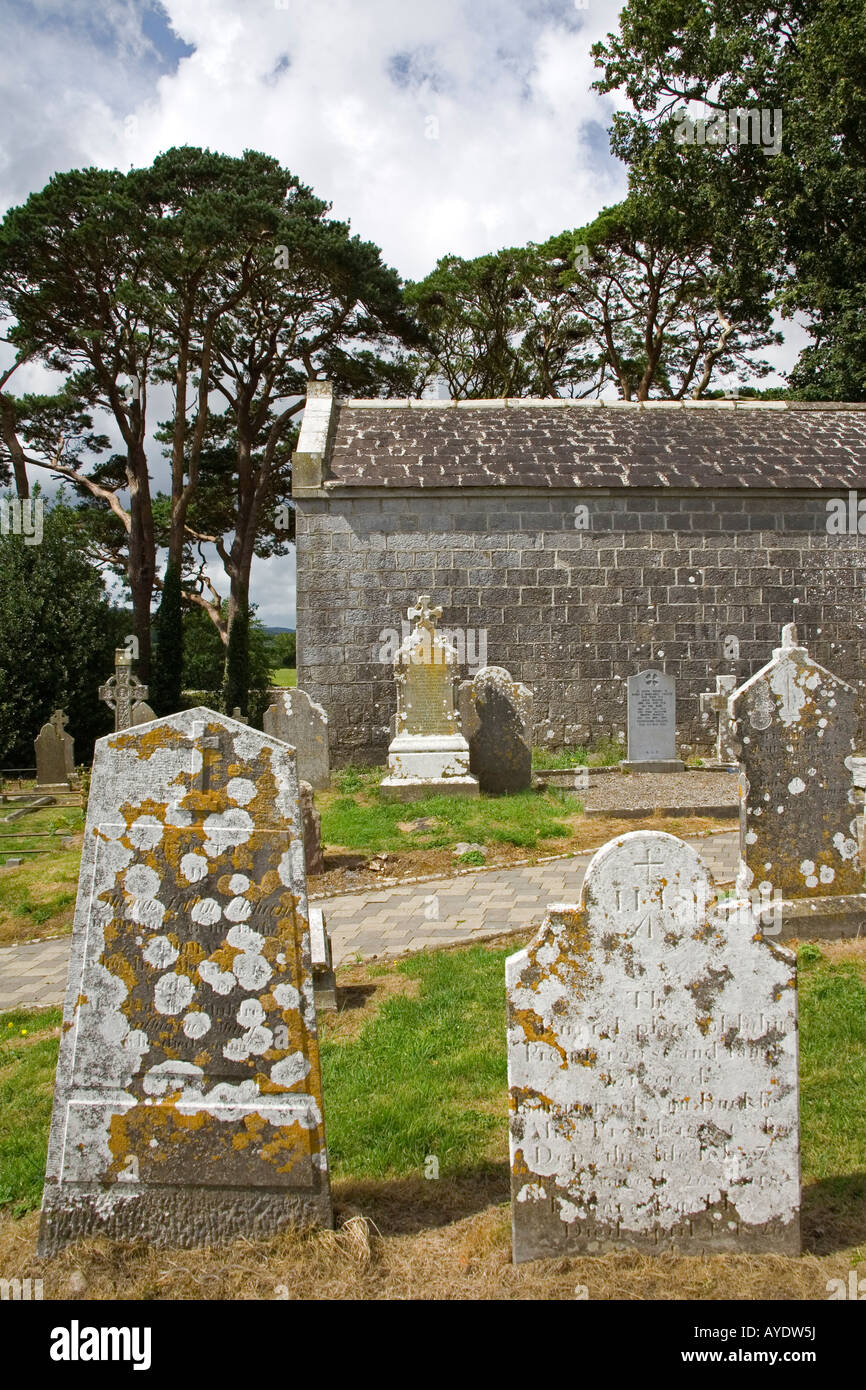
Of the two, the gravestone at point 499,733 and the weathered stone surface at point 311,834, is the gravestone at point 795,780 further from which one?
the gravestone at point 499,733

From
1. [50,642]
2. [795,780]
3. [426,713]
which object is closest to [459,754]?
[426,713]

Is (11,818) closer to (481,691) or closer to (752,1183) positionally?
(481,691)

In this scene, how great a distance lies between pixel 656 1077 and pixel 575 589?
11269 mm

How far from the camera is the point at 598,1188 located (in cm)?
265

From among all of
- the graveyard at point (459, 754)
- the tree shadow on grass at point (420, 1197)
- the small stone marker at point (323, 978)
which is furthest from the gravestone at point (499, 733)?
the tree shadow on grass at point (420, 1197)

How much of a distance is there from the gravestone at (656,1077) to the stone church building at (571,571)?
1062cm

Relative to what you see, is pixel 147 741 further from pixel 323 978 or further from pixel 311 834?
pixel 311 834

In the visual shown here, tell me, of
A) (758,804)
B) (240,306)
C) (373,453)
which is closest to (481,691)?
(373,453)

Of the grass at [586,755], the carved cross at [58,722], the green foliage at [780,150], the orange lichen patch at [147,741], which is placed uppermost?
the green foliage at [780,150]

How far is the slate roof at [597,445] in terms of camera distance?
13570mm

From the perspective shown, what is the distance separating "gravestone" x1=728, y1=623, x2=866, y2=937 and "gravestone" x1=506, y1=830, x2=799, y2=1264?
304 centimetres

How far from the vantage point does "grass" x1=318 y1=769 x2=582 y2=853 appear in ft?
27.7

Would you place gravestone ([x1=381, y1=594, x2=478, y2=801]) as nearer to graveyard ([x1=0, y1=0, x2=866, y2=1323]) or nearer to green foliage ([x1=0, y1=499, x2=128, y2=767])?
graveyard ([x1=0, y1=0, x2=866, y2=1323])

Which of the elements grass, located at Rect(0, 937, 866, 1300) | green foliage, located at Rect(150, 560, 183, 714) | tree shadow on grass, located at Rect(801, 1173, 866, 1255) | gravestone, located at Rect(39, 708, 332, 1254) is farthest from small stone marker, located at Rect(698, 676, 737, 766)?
green foliage, located at Rect(150, 560, 183, 714)
